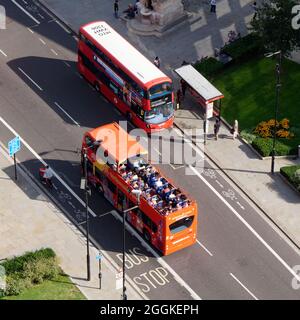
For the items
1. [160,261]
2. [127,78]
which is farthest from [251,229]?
[127,78]

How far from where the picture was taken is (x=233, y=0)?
10019cm

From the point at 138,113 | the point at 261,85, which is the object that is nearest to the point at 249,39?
the point at 261,85

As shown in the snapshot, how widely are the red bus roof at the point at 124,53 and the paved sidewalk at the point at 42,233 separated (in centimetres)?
1213

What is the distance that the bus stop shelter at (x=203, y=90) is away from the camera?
84875 millimetres

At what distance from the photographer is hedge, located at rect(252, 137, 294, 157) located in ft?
272

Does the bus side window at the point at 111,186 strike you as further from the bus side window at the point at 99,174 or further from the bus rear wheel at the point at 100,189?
the bus rear wheel at the point at 100,189

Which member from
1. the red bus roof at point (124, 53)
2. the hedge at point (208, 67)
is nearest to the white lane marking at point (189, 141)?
the red bus roof at point (124, 53)

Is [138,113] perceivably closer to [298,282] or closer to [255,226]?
[255,226]

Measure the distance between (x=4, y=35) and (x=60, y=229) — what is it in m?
25.0

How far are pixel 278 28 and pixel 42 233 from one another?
87.9 feet

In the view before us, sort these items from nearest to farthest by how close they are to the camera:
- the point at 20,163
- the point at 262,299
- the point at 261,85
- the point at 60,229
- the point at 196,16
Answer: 1. the point at 262,299
2. the point at 60,229
3. the point at 20,163
4. the point at 261,85
5. the point at 196,16

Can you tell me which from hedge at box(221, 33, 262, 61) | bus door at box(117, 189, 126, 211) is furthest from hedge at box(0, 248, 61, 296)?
hedge at box(221, 33, 262, 61)

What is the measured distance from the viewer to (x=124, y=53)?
85000 mm

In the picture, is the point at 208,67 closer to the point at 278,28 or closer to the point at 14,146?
the point at 278,28
